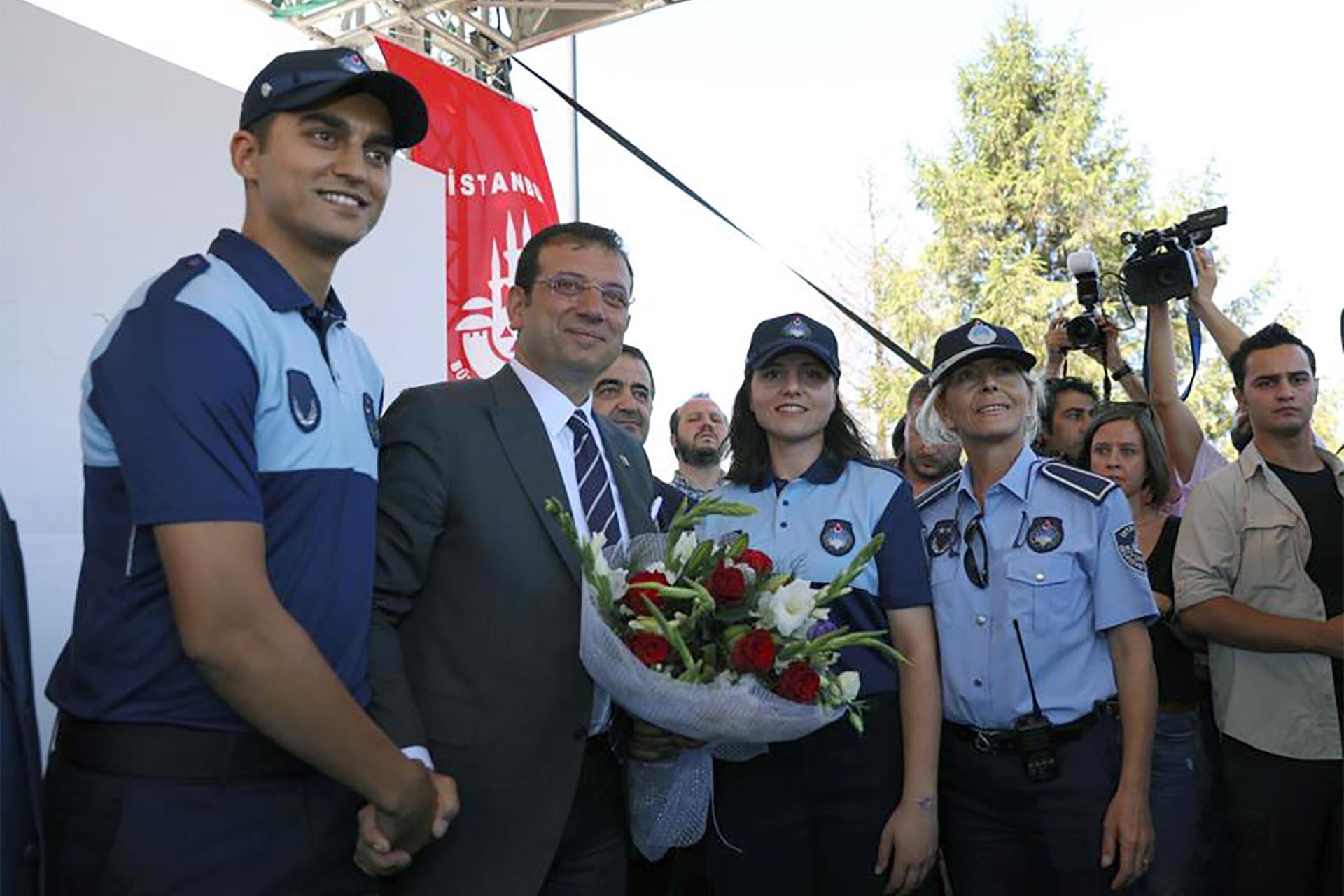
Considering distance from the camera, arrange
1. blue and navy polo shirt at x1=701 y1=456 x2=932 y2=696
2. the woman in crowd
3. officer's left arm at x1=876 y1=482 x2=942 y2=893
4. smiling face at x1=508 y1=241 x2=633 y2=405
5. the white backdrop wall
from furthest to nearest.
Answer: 1. the woman in crowd
2. the white backdrop wall
3. blue and navy polo shirt at x1=701 y1=456 x2=932 y2=696
4. officer's left arm at x1=876 y1=482 x2=942 y2=893
5. smiling face at x1=508 y1=241 x2=633 y2=405

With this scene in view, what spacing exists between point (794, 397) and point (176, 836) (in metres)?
1.65

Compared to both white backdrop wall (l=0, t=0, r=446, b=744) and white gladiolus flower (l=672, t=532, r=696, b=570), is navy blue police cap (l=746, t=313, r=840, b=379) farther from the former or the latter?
white backdrop wall (l=0, t=0, r=446, b=744)

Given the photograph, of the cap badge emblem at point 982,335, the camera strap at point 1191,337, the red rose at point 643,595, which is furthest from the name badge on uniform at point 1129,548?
the camera strap at point 1191,337

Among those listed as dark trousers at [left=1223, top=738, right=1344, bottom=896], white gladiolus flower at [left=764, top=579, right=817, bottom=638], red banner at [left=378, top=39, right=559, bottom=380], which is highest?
red banner at [left=378, top=39, right=559, bottom=380]

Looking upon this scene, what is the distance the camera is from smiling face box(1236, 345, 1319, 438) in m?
3.12

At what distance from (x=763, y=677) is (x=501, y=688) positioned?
1.50ft

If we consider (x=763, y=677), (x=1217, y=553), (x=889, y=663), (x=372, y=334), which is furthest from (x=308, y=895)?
(x=372, y=334)

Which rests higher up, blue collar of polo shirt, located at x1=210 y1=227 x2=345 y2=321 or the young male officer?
blue collar of polo shirt, located at x1=210 y1=227 x2=345 y2=321

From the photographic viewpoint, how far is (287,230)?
1675 mm

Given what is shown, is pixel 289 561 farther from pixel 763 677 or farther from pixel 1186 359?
pixel 1186 359

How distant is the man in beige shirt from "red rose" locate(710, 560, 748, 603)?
6.00ft

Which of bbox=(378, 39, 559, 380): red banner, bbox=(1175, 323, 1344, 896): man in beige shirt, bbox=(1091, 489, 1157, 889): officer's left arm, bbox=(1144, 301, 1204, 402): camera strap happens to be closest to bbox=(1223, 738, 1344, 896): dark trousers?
bbox=(1175, 323, 1344, 896): man in beige shirt

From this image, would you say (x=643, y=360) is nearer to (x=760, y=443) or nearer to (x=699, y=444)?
(x=699, y=444)

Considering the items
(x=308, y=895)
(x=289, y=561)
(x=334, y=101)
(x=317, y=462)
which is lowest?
(x=308, y=895)
